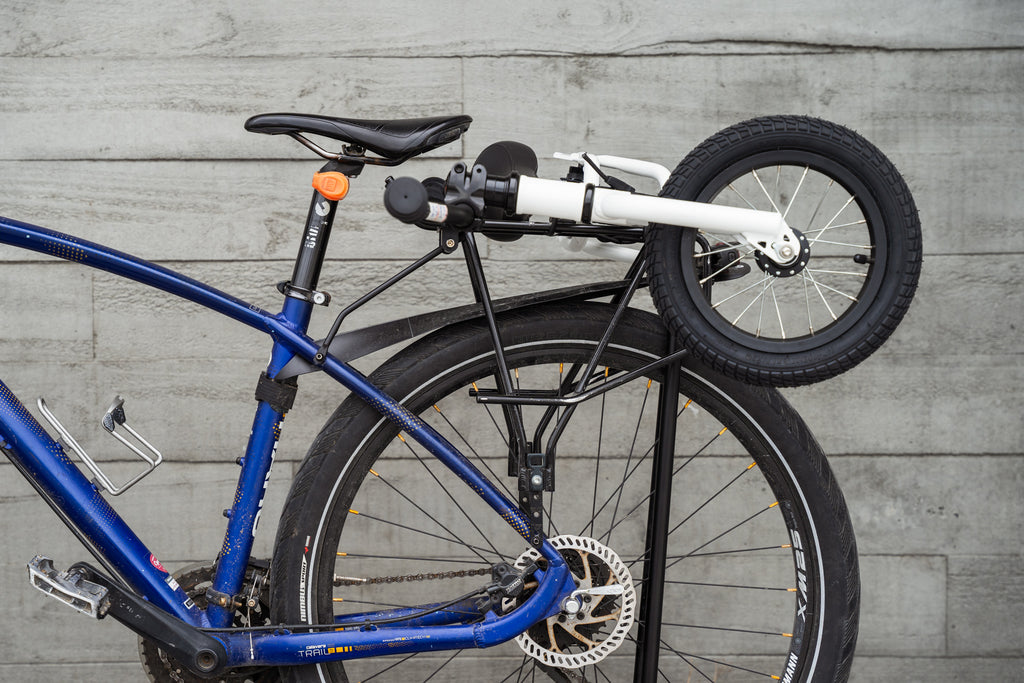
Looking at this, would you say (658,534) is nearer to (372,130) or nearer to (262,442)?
(262,442)

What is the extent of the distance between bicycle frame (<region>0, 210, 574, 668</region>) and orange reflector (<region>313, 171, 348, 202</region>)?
3 centimetres

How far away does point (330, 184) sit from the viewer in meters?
1.06

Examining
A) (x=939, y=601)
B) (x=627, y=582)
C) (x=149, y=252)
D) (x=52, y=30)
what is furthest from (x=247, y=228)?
(x=939, y=601)

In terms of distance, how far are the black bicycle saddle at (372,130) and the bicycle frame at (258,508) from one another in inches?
4.0

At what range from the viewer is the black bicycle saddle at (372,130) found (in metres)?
1.03

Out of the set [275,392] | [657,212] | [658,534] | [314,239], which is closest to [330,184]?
[314,239]

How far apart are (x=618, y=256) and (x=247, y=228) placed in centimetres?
85

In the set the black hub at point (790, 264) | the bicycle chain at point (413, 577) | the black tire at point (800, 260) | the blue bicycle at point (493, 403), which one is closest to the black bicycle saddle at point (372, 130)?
the blue bicycle at point (493, 403)

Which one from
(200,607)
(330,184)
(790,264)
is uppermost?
(330,184)

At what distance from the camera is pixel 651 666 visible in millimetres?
1217

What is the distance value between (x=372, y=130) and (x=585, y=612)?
78 cm

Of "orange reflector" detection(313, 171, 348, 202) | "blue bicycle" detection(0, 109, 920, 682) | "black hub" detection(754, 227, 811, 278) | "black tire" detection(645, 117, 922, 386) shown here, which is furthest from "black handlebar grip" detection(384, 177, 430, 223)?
"black hub" detection(754, 227, 811, 278)

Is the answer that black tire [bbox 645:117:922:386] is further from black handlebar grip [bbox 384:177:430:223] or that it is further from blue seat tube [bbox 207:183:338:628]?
blue seat tube [bbox 207:183:338:628]

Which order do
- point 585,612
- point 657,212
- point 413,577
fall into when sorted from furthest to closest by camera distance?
1. point 413,577
2. point 585,612
3. point 657,212
